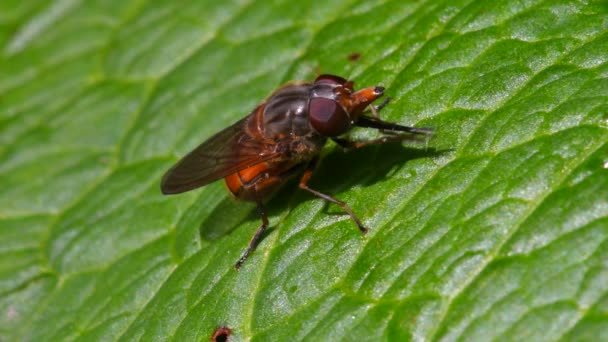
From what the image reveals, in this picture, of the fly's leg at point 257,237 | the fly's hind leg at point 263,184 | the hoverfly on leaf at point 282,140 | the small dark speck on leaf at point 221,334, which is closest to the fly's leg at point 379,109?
the hoverfly on leaf at point 282,140

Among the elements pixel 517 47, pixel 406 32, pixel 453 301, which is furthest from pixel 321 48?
pixel 453 301

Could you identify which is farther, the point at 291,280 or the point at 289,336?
the point at 291,280

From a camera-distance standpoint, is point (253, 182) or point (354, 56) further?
point (354, 56)

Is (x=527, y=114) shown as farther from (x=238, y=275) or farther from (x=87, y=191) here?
(x=87, y=191)

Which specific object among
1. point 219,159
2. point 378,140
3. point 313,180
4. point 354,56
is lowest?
point 313,180

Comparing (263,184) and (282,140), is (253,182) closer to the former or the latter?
(263,184)

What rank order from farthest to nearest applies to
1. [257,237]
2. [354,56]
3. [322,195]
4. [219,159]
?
[354,56]
[219,159]
[257,237]
[322,195]

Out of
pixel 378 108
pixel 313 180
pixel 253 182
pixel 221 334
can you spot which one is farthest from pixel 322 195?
pixel 221 334

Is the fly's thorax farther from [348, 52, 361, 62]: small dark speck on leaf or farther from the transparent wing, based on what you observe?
[348, 52, 361, 62]: small dark speck on leaf
